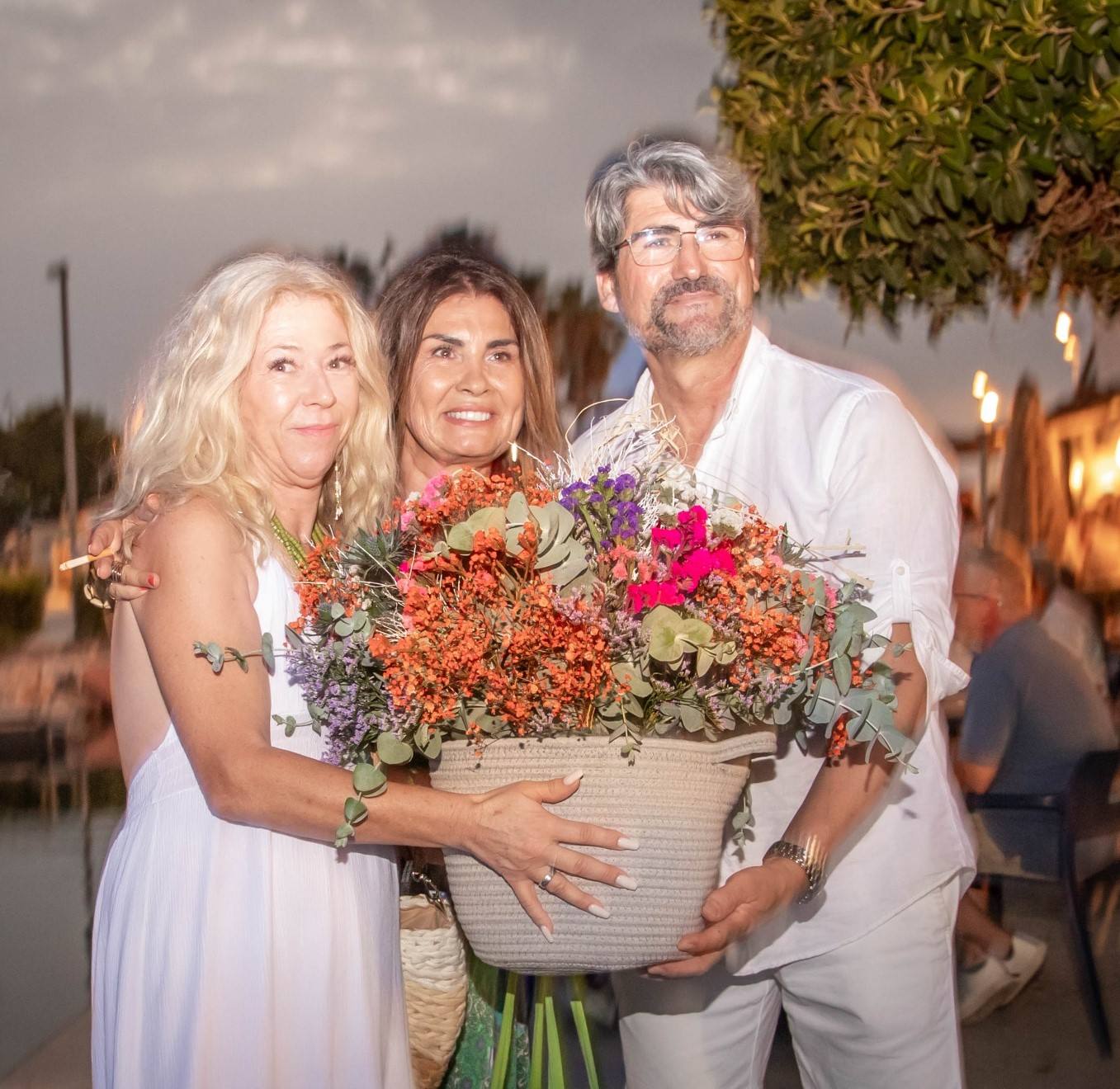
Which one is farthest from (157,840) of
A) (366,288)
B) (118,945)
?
(366,288)

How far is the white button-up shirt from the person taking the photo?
195 cm

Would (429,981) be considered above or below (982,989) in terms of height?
above

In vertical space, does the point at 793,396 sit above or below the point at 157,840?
above

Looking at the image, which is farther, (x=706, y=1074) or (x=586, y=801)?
(x=706, y=1074)

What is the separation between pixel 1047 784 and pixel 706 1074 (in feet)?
7.52

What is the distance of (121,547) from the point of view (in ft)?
6.09

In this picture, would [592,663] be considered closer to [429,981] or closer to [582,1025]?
[582,1025]

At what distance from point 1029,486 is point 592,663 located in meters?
3.12

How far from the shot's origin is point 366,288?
343cm

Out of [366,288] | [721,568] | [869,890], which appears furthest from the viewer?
[366,288]

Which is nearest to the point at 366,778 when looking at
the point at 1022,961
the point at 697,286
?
the point at 697,286

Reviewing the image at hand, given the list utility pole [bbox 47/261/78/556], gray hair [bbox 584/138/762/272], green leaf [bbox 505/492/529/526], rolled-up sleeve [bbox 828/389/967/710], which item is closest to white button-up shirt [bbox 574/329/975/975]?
rolled-up sleeve [bbox 828/389/967/710]

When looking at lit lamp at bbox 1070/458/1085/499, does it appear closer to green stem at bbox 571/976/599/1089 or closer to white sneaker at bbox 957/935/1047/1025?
white sneaker at bbox 957/935/1047/1025

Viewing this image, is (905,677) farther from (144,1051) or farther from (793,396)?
(144,1051)
